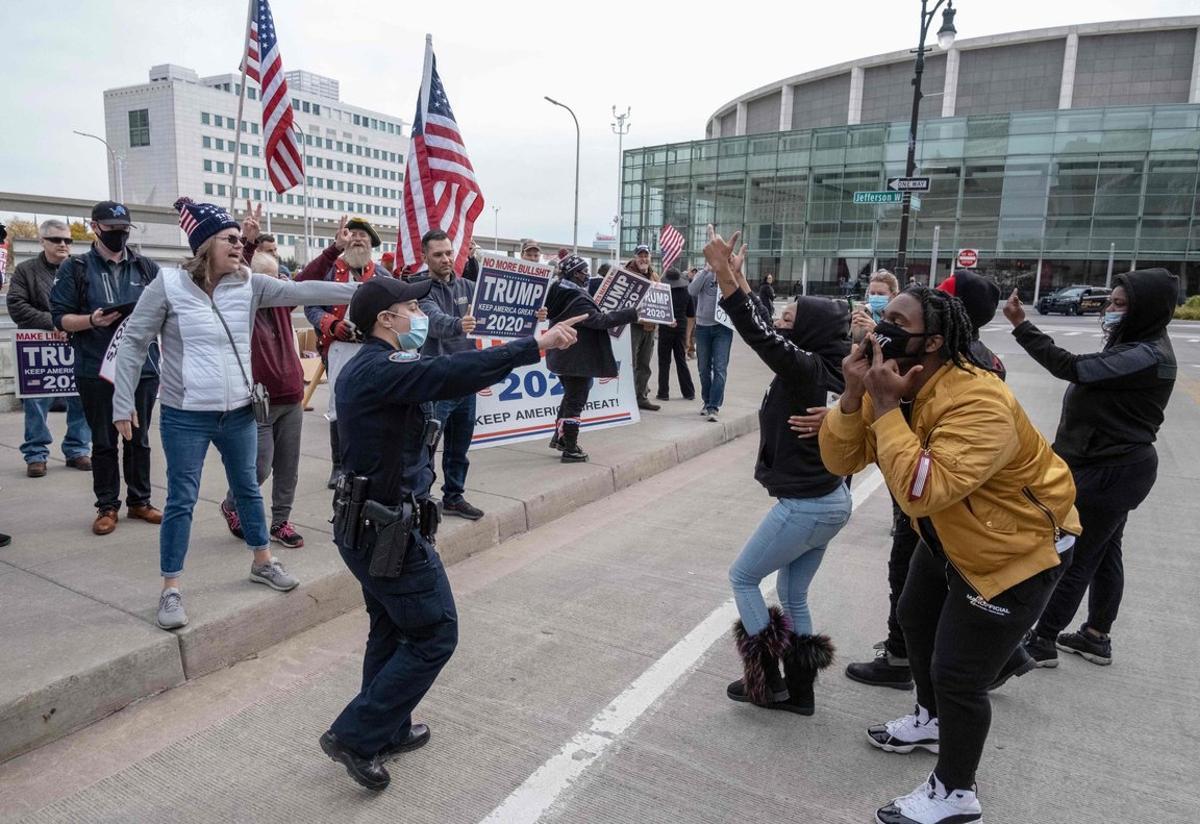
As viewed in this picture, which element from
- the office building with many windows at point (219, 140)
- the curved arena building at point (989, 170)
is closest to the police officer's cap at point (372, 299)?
the curved arena building at point (989, 170)

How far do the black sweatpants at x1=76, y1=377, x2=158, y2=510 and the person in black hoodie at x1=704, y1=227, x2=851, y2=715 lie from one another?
406cm

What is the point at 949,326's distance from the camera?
253cm

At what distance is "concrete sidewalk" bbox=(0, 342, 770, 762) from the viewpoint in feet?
11.1

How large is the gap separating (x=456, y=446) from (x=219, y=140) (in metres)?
113

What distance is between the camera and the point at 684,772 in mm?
3090

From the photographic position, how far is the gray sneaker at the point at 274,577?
14.0 ft

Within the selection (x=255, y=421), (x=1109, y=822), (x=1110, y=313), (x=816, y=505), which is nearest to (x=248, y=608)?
(x=255, y=421)

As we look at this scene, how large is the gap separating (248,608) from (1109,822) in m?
3.77

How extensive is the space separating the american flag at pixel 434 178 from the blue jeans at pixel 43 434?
3038 millimetres

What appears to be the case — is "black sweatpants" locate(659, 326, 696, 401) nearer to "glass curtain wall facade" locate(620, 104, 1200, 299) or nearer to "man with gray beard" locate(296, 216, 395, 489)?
"man with gray beard" locate(296, 216, 395, 489)

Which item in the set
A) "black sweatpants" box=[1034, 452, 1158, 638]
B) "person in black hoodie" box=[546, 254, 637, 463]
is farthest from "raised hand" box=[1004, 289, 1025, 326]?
"person in black hoodie" box=[546, 254, 637, 463]

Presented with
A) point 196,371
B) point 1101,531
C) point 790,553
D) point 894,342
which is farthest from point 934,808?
point 196,371

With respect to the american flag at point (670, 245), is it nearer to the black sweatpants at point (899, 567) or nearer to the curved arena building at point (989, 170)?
the black sweatpants at point (899, 567)

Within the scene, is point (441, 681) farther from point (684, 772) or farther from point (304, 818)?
point (684, 772)
